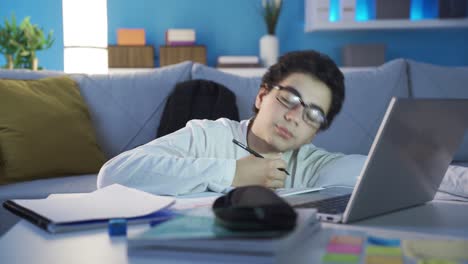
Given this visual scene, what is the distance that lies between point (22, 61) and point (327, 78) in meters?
2.44

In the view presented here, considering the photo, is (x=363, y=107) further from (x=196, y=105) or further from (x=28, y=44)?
(x=28, y=44)

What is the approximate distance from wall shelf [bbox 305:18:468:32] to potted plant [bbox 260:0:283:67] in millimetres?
272

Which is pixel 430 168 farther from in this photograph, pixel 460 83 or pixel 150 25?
pixel 150 25

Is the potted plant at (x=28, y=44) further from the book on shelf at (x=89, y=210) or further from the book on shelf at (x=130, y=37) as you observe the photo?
the book on shelf at (x=89, y=210)

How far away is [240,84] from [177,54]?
1451 mm

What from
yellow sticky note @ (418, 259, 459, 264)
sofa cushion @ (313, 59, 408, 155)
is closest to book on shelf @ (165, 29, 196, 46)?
sofa cushion @ (313, 59, 408, 155)

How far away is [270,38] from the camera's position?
384 cm

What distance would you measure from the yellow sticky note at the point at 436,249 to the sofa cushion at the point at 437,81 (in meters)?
1.99

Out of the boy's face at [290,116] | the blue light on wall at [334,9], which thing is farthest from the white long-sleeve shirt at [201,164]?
the blue light on wall at [334,9]

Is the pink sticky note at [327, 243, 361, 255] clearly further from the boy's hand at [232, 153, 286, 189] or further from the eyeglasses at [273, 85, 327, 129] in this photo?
the eyeglasses at [273, 85, 327, 129]

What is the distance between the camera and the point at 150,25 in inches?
159

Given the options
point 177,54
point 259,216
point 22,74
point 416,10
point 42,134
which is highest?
point 416,10

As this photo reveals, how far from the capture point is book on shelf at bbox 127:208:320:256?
58 centimetres

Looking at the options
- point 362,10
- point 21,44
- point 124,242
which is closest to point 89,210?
point 124,242
